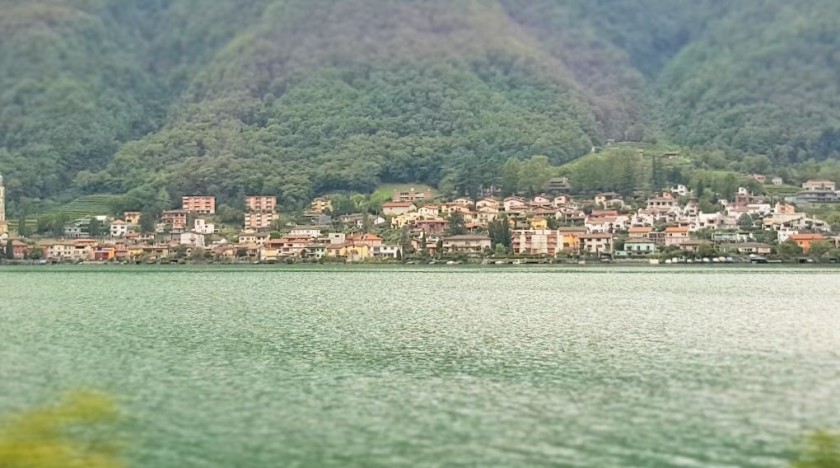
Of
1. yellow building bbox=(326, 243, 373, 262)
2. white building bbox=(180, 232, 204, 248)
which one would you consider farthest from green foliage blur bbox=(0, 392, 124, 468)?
white building bbox=(180, 232, 204, 248)

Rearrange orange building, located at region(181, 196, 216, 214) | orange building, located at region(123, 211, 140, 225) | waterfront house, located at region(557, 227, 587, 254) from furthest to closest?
orange building, located at region(181, 196, 216, 214), orange building, located at region(123, 211, 140, 225), waterfront house, located at region(557, 227, 587, 254)

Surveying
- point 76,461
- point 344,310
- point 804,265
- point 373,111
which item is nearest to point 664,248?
point 804,265

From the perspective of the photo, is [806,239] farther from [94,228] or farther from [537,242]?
[94,228]

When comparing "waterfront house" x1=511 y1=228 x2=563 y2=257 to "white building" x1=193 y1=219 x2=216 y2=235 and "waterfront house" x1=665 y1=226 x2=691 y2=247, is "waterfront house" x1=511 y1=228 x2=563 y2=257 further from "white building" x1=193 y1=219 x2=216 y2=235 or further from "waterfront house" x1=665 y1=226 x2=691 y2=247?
"white building" x1=193 y1=219 x2=216 y2=235

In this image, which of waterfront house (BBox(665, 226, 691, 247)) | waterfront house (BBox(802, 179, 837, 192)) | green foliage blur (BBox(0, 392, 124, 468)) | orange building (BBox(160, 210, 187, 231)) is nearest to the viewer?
green foliage blur (BBox(0, 392, 124, 468))

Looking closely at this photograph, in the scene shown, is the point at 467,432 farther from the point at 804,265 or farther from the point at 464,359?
the point at 804,265

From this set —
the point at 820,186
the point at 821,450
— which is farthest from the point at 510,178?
the point at 821,450
